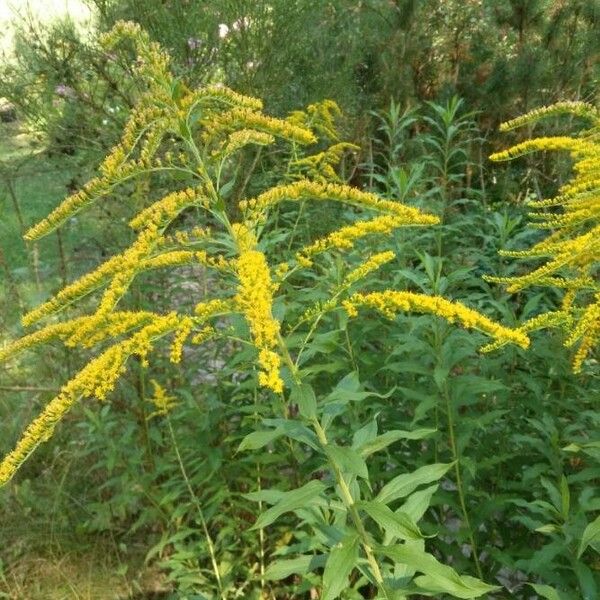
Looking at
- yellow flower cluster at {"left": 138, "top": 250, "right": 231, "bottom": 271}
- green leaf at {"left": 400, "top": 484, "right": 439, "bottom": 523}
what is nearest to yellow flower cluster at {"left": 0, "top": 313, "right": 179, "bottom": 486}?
yellow flower cluster at {"left": 138, "top": 250, "right": 231, "bottom": 271}

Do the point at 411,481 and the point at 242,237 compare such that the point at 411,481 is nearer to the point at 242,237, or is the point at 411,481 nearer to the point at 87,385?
the point at 242,237

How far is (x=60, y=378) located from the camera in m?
4.29

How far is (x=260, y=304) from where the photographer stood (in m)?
1.92

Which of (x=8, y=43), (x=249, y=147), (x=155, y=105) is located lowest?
(x=249, y=147)

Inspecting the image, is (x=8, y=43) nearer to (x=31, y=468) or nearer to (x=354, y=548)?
(x=31, y=468)

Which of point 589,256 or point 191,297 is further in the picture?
point 191,297

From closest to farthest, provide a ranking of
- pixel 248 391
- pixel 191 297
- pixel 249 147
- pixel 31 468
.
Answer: pixel 248 391
pixel 191 297
pixel 31 468
pixel 249 147

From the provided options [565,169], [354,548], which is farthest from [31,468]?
[565,169]

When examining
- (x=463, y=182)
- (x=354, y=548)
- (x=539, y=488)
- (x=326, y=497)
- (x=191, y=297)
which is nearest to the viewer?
(x=354, y=548)

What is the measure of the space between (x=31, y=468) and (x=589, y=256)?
3600 millimetres

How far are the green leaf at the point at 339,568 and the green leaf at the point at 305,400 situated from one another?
35cm

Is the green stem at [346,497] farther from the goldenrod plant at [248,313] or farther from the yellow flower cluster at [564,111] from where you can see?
the yellow flower cluster at [564,111]

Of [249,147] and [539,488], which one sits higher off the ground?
[249,147]

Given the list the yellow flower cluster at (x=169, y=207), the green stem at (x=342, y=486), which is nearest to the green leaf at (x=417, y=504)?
the green stem at (x=342, y=486)
